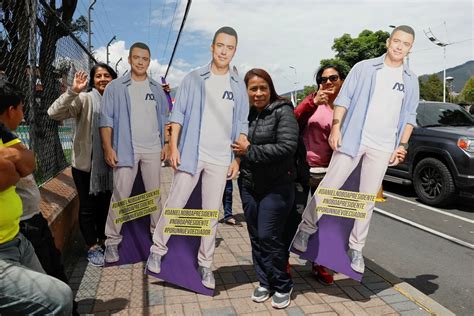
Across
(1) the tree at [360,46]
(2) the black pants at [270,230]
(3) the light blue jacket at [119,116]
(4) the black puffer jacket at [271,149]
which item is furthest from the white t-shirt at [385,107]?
(1) the tree at [360,46]

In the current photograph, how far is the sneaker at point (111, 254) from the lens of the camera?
3.81m

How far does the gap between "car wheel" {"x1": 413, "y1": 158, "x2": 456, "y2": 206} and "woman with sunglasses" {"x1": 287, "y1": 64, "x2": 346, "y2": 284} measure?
13.2ft

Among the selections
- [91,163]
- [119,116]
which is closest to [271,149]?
[119,116]

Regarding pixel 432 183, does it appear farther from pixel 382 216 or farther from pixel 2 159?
pixel 2 159

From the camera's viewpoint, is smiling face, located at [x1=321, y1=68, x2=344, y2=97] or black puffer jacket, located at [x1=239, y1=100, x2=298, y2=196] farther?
smiling face, located at [x1=321, y1=68, x2=344, y2=97]

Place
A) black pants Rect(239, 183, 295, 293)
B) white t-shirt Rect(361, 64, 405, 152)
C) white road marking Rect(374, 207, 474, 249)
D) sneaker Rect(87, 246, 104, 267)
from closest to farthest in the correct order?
black pants Rect(239, 183, 295, 293)
white t-shirt Rect(361, 64, 405, 152)
sneaker Rect(87, 246, 104, 267)
white road marking Rect(374, 207, 474, 249)

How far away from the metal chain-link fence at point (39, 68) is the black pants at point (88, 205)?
1.81 ft

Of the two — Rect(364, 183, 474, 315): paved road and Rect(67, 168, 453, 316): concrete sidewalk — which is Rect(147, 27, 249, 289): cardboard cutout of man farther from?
Rect(364, 183, 474, 315): paved road

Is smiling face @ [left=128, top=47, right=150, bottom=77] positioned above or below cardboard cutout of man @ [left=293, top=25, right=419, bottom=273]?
above

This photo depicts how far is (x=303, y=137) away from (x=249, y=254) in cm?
156

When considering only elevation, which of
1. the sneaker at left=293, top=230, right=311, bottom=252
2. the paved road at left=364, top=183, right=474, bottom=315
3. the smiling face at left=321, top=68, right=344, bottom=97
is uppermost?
the smiling face at left=321, top=68, right=344, bottom=97

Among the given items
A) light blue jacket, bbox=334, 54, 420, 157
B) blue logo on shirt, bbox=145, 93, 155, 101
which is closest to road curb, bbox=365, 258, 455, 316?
light blue jacket, bbox=334, 54, 420, 157

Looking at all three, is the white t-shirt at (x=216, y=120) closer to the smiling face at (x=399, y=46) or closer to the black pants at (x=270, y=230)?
the black pants at (x=270, y=230)

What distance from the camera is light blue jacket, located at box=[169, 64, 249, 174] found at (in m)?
3.25
